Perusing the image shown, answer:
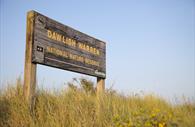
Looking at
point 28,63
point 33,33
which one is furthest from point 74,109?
point 33,33

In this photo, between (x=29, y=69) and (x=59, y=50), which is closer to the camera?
(x=29, y=69)

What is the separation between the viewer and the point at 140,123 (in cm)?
423

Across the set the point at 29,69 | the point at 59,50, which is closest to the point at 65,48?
the point at 59,50

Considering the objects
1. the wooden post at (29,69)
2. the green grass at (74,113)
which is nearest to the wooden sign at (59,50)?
the wooden post at (29,69)

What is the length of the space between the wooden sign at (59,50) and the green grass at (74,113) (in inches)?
17.9

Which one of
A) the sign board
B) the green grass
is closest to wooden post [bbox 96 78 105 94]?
the sign board

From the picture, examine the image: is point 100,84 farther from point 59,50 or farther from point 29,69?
point 29,69

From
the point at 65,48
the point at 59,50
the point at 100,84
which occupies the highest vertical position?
the point at 65,48

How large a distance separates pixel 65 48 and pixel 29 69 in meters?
1.44

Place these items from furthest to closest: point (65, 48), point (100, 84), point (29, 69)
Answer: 1. point (100, 84)
2. point (65, 48)
3. point (29, 69)

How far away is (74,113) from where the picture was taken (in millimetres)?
4941

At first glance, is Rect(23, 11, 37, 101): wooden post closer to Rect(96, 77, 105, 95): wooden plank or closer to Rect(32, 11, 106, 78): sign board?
Rect(32, 11, 106, 78): sign board

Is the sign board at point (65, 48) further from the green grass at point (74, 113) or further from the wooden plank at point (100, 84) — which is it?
the green grass at point (74, 113)

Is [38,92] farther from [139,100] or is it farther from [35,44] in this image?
[139,100]
